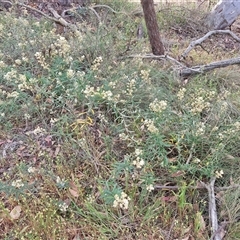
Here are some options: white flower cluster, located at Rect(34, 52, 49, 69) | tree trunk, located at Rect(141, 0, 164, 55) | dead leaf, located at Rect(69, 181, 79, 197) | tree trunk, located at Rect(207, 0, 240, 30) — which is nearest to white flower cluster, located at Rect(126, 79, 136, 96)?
white flower cluster, located at Rect(34, 52, 49, 69)

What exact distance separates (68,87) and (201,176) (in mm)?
1242

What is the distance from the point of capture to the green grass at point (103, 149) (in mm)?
1955

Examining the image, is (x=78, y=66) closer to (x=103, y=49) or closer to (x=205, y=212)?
(x=103, y=49)

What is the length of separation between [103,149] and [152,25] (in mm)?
1922

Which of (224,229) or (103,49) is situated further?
(103,49)

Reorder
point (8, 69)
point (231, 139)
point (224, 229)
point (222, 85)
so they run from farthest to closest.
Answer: point (222, 85) < point (8, 69) < point (231, 139) < point (224, 229)

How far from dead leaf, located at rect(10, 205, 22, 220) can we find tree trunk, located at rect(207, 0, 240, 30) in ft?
14.3

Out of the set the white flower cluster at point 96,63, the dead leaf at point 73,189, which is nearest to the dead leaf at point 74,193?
the dead leaf at point 73,189

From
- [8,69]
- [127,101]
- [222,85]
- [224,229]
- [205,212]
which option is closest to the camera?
[224,229]

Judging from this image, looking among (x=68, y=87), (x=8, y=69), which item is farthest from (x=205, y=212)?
(x=8, y=69)

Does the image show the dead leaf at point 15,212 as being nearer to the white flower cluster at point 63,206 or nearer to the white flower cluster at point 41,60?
the white flower cluster at point 63,206

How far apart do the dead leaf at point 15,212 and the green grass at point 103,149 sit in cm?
1

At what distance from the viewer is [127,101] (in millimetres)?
2514

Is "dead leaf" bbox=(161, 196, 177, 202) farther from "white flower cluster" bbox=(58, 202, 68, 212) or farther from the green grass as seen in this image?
"white flower cluster" bbox=(58, 202, 68, 212)
